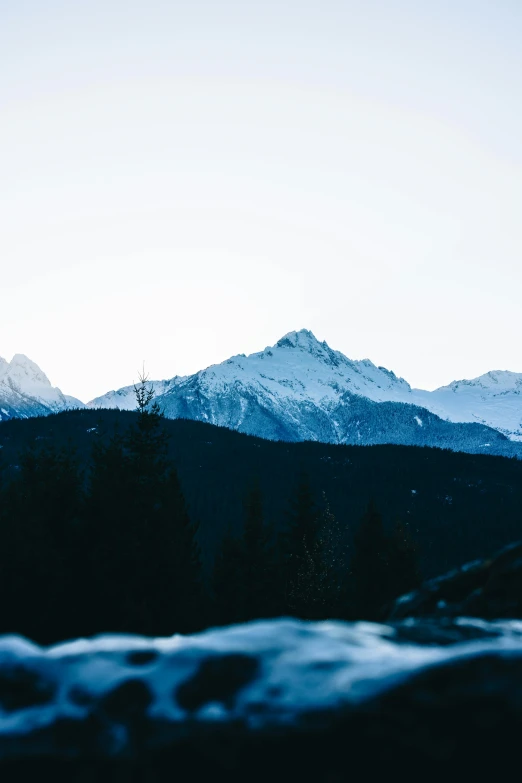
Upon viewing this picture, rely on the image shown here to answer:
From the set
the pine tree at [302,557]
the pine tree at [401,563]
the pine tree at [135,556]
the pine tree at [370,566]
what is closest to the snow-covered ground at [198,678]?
the pine tree at [135,556]

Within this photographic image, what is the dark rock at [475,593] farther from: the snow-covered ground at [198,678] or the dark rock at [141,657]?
the dark rock at [141,657]

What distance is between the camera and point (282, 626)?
319 cm

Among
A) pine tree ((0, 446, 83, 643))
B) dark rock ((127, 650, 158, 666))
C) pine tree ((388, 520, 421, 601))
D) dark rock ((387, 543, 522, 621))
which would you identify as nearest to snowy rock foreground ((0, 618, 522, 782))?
dark rock ((127, 650, 158, 666))

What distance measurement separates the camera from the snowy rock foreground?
2.56 meters

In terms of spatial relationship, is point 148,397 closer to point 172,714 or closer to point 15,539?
point 15,539

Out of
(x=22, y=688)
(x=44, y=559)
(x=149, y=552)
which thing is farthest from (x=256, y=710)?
(x=149, y=552)

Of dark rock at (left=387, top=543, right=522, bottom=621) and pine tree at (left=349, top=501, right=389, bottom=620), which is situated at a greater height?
dark rock at (left=387, top=543, right=522, bottom=621)

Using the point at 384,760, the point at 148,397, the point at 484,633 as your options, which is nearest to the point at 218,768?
the point at 384,760

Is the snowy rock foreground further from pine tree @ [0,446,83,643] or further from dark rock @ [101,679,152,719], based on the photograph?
pine tree @ [0,446,83,643]

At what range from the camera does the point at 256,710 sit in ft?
8.89

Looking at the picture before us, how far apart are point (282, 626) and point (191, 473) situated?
180012 mm

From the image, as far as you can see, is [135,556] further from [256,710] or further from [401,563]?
[401,563]

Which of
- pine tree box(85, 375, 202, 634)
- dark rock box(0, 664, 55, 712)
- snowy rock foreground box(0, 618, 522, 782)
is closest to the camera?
snowy rock foreground box(0, 618, 522, 782)

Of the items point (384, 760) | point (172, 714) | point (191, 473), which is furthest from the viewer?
point (191, 473)
